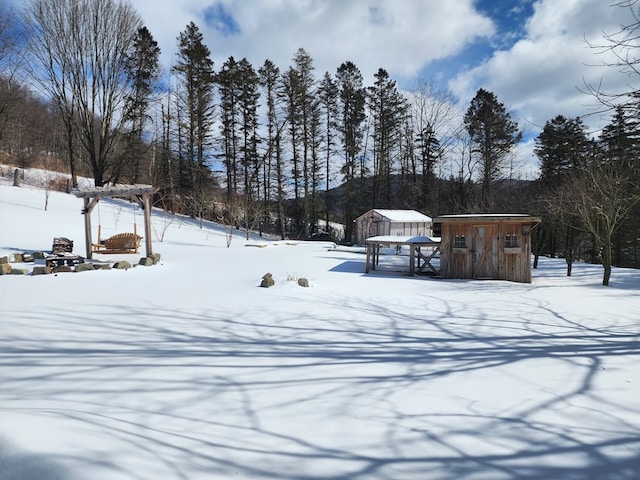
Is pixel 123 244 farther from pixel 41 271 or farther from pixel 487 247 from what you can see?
pixel 487 247

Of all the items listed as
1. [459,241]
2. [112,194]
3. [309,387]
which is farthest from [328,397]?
[112,194]

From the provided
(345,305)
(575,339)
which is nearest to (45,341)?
(345,305)

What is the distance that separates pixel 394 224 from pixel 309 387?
24.1 metres

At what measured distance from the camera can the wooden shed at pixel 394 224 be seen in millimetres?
26344

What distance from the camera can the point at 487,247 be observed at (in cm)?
1149

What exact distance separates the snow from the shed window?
4.37 metres


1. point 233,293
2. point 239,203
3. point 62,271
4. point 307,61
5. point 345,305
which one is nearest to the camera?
point 345,305

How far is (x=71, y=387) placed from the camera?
3031 mm

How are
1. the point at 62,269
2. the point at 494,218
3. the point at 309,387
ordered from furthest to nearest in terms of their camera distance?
the point at 494,218 → the point at 62,269 → the point at 309,387

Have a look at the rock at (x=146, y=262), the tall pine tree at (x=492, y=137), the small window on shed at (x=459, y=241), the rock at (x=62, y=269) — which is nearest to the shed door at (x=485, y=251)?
the small window on shed at (x=459, y=241)

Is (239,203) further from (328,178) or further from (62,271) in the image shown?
(62,271)

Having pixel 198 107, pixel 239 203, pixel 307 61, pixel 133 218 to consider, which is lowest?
pixel 133 218

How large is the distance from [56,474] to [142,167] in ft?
118

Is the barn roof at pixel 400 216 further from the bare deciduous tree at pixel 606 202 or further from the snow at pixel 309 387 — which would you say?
the snow at pixel 309 387
